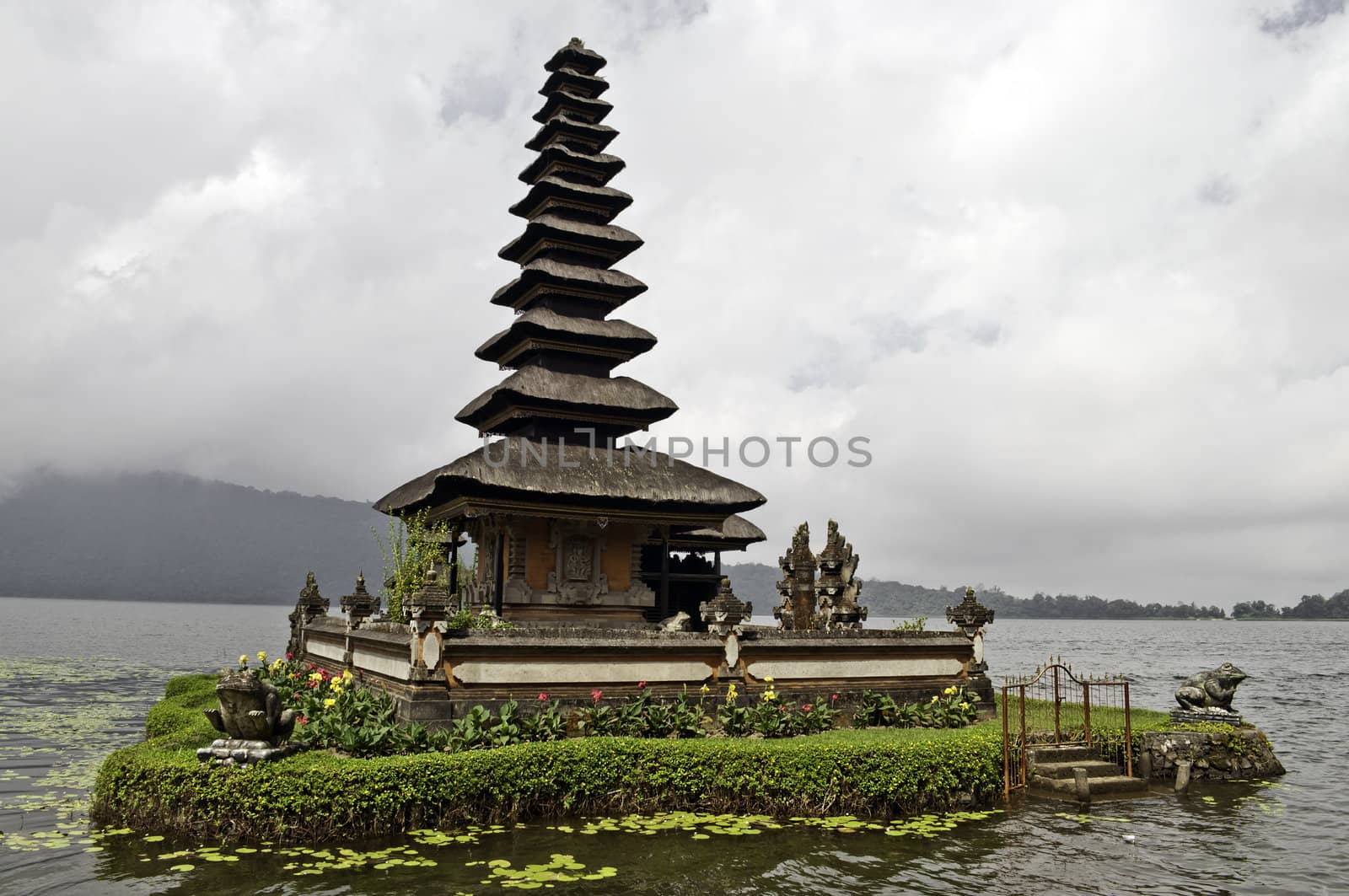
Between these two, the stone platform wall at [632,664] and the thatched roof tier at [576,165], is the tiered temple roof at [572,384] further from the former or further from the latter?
the stone platform wall at [632,664]

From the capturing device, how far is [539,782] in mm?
15188

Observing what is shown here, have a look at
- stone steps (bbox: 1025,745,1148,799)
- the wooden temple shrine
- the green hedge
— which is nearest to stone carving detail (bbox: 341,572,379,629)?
the wooden temple shrine

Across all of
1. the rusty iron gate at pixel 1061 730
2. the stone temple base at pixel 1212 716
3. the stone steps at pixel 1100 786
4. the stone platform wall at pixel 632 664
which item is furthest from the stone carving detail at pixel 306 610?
the stone temple base at pixel 1212 716

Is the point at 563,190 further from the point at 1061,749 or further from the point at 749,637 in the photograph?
the point at 1061,749

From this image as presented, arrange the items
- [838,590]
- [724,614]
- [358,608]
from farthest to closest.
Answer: [838,590], [358,608], [724,614]

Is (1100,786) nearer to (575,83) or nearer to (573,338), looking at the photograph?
(573,338)

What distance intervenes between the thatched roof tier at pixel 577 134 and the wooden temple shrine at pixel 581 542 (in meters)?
0.06

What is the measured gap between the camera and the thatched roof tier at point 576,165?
109 feet

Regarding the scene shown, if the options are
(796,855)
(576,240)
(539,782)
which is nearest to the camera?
(796,855)

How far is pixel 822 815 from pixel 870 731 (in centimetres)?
349

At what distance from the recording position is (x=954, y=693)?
2238 centimetres

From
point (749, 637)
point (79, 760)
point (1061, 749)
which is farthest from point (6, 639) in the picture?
point (1061, 749)

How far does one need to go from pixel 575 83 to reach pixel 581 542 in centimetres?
1787

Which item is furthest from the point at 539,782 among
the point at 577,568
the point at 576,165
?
the point at 576,165
